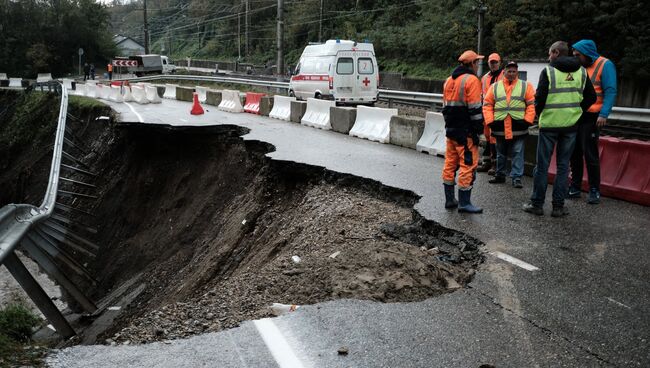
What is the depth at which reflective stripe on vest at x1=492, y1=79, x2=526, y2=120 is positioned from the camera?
27.8ft

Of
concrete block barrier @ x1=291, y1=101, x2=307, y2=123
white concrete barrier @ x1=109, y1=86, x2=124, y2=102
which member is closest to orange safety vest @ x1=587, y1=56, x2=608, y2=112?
concrete block barrier @ x1=291, y1=101, x2=307, y2=123

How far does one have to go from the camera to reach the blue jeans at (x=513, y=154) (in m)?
8.73

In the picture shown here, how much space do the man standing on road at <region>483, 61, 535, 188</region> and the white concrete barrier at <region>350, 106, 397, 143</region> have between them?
5150 millimetres

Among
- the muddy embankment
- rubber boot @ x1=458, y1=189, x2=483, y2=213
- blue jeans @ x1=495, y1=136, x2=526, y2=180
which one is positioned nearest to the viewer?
the muddy embankment

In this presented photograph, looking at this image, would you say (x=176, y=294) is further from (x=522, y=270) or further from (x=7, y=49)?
(x=7, y=49)

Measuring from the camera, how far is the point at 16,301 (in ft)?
37.3

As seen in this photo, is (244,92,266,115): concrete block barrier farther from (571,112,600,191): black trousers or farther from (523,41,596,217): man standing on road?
(523,41,596,217): man standing on road

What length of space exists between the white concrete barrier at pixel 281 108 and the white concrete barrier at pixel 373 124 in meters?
4.67

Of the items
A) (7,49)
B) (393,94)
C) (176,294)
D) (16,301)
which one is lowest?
(16,301)

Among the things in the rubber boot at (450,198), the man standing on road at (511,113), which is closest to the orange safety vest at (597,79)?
the man standing on road at (511,113)

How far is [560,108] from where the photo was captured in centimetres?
668

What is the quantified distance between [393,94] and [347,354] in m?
20.7

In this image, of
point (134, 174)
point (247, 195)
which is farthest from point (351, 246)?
point (134, 174)

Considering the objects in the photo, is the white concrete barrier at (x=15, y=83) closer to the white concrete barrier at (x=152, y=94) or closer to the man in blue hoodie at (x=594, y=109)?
the white concrete barrier at (x=152, y=94)
